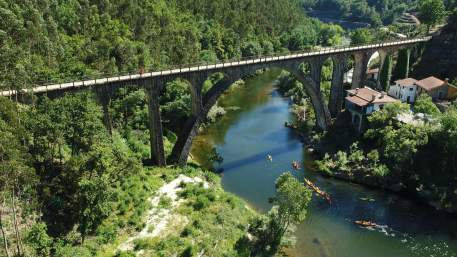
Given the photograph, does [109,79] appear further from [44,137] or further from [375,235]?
[375,235]

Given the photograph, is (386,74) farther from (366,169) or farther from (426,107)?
(366,169)

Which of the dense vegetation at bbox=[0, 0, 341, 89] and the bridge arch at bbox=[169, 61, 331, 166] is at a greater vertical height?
the dense vegetation at bbox=[0, 0, 341, 89]

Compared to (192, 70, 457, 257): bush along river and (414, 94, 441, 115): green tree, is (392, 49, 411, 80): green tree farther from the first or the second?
(192, 70, 457, 257): bush along river

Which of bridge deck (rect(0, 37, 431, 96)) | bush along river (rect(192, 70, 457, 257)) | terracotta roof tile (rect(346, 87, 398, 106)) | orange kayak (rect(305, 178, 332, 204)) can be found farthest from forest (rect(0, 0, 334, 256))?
terracotta roof tile (rect(346, 87, 398, 106))

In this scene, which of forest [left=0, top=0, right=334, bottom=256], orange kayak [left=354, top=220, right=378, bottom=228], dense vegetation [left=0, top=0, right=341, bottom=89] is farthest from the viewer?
dense vegetation [left=0, top=0, right=341, bottom=89]

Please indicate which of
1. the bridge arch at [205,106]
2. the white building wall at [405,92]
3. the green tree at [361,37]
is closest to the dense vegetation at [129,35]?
the bridge arch at [205,106]

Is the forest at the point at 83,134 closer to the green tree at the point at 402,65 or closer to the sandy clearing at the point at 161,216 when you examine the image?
the sandy clearing at the point at 161,216

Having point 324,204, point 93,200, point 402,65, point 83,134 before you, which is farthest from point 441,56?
point 93,200
